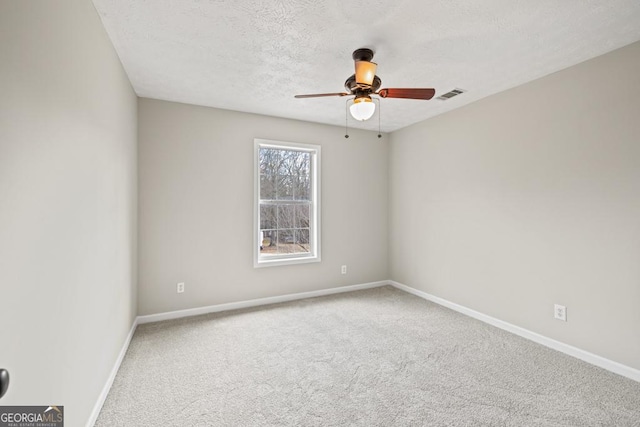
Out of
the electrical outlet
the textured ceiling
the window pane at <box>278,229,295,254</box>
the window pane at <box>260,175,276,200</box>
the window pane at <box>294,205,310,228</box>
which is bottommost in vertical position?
the electrical outlet

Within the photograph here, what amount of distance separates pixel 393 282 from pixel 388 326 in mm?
1654

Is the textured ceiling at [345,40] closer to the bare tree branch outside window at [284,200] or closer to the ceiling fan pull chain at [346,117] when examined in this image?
the ceiling fan pull chain at [346,117]

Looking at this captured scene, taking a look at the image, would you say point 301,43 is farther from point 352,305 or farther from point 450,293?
point 450,293

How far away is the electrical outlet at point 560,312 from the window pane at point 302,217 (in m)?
2.99

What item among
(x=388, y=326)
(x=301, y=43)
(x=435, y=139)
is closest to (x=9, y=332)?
(x=301, y=43)

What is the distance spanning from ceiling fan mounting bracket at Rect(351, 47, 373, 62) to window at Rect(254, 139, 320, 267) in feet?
6.34

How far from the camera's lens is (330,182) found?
448 cm

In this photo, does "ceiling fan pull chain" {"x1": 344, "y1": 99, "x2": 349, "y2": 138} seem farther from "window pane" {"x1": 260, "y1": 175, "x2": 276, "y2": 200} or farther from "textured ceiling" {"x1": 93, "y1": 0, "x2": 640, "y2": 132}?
"window pane" {"x1": 260, "y1": 175, "x2": 276, "y2": 200}

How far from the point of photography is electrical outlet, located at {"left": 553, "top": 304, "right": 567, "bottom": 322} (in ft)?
8.95

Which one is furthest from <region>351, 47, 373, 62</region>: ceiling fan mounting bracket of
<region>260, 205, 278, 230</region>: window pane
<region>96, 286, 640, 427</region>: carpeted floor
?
<region>96, 286, 640, 427</region>: carpeted floor

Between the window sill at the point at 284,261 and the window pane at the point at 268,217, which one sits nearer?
the window sill at the point at 284,261

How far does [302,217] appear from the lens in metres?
4.40

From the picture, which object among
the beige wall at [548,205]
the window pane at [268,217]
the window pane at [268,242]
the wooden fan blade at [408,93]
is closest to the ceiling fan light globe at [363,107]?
the wooden fan blade at [408,93]

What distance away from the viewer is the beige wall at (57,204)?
1.02 metres
